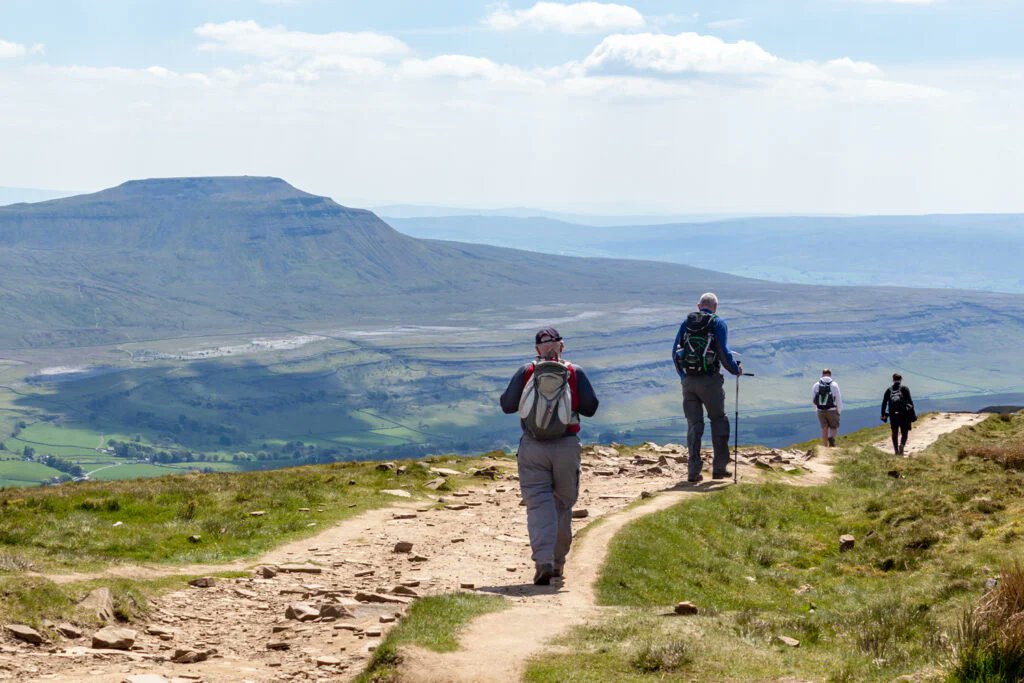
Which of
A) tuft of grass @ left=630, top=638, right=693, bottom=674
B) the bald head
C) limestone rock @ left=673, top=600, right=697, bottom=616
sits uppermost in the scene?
the bald head

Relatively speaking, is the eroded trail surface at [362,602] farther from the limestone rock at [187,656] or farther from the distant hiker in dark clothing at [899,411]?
the distant hiker in dark clothing at [899,411]

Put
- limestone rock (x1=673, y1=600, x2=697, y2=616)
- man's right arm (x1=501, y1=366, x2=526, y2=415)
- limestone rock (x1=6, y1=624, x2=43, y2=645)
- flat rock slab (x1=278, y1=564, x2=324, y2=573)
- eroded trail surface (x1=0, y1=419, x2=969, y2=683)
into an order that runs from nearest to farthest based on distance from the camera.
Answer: eroded trail surface (x1=0, y1=419, x2=969, y2=683), limestone rock (x1=6, y1=624, x2=43, y2=645), limestone rock (x1=673, y1=600, x2=697, y2=616), man's right arm (x1=501, y1=366, x2=526, y2=415), flat rock slab (x1=278, y1=564, x2=324, y2=573)

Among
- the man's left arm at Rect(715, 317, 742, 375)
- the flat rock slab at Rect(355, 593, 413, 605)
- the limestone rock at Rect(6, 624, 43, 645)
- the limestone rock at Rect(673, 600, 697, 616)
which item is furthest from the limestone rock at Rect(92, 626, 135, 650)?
the man's left arm at Rect(715, 317, 742, 375)

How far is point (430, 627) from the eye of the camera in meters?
13.3

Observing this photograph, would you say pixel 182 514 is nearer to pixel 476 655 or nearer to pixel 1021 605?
pixel 476 655

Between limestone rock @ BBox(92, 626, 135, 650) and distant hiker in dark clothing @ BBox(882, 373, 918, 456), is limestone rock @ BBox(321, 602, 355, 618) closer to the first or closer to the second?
limestone rock @ BBox(92, 626, 135, 650)

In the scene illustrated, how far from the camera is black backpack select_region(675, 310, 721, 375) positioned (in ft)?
83.4

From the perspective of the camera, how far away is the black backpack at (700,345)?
1000 inches

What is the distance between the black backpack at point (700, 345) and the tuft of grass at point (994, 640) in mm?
14671

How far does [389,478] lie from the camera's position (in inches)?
1201

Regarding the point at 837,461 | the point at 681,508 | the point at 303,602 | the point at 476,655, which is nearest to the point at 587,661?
the point at 476,655

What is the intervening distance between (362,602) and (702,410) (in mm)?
12116

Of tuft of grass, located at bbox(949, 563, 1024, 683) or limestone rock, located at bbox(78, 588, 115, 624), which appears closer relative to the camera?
tuft of grass, located at bbox(949, 563, 1024, 683)

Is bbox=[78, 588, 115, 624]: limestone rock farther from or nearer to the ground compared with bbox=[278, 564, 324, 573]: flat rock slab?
farther from the ground
